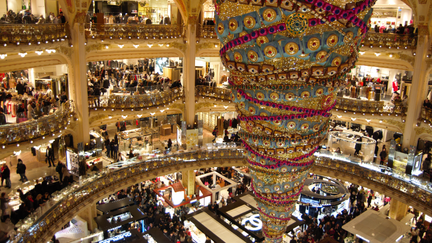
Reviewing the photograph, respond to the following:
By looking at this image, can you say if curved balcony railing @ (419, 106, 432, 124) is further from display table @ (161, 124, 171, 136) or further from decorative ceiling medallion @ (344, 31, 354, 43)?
decorative ceiling medallion @ (344, 31, 354, 43)

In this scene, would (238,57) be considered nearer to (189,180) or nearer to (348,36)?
(348,36)

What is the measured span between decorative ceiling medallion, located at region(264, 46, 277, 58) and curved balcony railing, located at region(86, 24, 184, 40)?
21.8m

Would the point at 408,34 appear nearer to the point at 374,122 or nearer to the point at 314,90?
the point at 374,122

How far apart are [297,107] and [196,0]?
83.6 feet

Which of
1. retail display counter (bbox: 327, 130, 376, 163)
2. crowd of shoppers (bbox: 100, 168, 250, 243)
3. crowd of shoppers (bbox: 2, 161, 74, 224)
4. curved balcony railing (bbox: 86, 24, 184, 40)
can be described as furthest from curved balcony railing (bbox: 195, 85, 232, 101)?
crowd of shoppers (bbox: 2, 161, 74, 224)

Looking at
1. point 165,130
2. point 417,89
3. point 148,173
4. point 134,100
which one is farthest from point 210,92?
point 417,89

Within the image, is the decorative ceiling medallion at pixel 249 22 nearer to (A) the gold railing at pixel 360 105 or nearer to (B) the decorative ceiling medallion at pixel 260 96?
(B) the decorative ceiling medallion at pixel 260 96

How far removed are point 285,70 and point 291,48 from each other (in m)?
0.17

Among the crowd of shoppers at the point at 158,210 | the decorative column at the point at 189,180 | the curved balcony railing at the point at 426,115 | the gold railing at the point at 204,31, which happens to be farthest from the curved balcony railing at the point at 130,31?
the curved balcony railing at the point at 426,115

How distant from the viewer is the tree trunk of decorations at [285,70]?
2.39 metres

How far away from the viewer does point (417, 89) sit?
23.8 meters

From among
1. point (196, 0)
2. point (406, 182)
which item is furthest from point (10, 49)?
point (406, 182)

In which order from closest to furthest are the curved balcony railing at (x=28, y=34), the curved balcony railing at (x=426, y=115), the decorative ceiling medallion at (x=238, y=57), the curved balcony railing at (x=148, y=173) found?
the decorative ceiling medallion at (x=238, y=57) → the curved balcony railing at (x=148, y=173) → the curved balcony railing at (x=28, y=34) → the curved balcony railing at (x=426, y=115)

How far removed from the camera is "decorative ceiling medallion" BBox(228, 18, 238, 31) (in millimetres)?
2518
